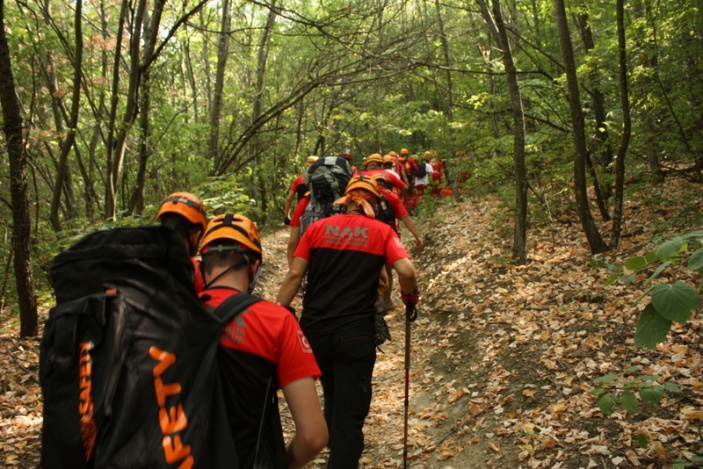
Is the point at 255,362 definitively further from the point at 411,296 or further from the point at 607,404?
the point at 411,296

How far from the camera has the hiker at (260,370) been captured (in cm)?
199

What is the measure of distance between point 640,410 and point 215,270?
384cm

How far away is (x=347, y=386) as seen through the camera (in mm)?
3818

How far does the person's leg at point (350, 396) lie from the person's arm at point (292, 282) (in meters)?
0.53

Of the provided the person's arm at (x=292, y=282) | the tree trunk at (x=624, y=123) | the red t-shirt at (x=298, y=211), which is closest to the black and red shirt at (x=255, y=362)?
the person's arm at (x=292, y=282)

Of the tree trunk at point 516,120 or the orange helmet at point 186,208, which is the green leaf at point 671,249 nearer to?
the orange helmet at point 186,208

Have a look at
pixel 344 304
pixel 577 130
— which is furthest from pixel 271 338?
pixel 577 130

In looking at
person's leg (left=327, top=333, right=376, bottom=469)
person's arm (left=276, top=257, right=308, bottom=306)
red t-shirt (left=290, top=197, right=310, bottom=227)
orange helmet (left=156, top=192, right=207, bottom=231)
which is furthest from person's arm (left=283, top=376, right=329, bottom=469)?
red t-shirt (left=290, top=197, right=310, bottom=227)

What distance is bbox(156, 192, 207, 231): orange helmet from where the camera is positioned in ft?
11.1

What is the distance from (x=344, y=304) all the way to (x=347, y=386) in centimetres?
62

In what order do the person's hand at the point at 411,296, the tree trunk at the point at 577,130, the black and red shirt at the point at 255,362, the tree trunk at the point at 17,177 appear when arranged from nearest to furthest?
1. the black and red shirt at the point at 255,362
2. the person's hand at the point at 411,296
3. the tree trunk at the point at 17,177
4. the tree trunk at the point at 577,130

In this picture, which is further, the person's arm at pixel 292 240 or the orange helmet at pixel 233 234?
the person's arm at pixel 292 240

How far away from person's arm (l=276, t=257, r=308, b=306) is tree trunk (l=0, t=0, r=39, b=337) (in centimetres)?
392

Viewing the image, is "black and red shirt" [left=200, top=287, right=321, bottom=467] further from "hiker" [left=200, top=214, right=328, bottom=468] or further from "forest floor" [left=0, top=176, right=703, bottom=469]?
"forest floor" [left=0, top=176, right=703, bottom=469]
